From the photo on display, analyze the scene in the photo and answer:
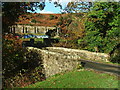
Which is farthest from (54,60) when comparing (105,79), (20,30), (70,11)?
(20,30)

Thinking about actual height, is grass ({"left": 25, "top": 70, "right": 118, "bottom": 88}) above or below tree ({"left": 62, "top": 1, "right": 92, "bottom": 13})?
below

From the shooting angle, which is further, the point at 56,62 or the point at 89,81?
the point at 56,62

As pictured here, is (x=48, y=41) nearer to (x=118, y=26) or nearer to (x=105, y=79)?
(x=118, y=26)

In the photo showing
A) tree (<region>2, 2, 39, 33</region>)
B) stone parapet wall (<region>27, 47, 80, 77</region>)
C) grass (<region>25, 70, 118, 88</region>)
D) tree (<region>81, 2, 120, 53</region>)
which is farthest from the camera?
tree (<region>81, 2, 120, 53</region>)

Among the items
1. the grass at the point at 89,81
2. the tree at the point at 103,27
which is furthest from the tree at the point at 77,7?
the grass at the point at 89,81

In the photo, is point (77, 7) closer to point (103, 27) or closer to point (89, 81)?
point (103, 27)

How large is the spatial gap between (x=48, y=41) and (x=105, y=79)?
72.0 ft

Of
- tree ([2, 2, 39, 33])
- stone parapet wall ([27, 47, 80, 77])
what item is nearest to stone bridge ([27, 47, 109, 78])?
stone parapet wall ([27, 47, 80, 77])

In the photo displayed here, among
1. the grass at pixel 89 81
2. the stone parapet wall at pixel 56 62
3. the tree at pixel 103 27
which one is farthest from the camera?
the tree at pixel 103 27

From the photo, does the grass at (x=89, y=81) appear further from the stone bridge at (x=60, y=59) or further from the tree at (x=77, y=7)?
the tree at (x=77, y=7)

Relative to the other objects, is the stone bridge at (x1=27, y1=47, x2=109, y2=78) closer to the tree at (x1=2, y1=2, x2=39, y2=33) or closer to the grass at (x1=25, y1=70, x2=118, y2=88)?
the grass at (x1=25, y1=70, x2=118, y2=88)

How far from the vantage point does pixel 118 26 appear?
2198cm

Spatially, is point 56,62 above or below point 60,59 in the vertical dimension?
below

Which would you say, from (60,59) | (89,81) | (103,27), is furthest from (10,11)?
(103,27)
